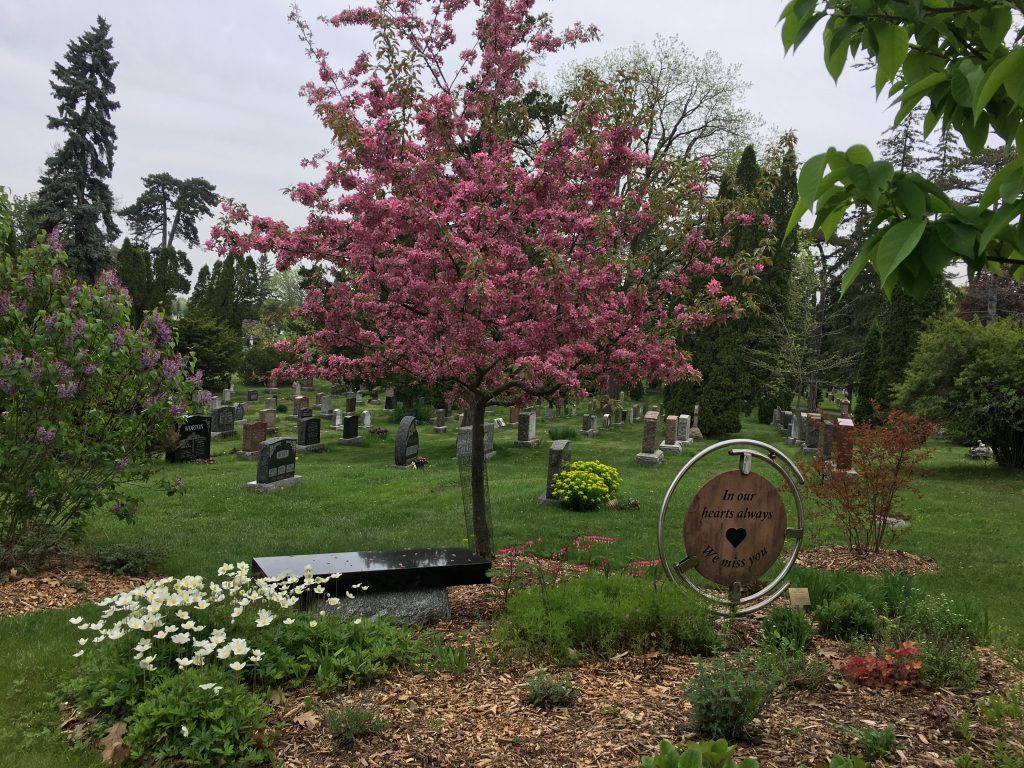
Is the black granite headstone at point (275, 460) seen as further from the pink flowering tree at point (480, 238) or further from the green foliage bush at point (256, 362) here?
the green foliage bush at point (256, 362)

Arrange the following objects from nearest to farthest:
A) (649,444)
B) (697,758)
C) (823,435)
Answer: (697,758) < (823,435) < (649,444)

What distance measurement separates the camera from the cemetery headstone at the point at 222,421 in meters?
21.4

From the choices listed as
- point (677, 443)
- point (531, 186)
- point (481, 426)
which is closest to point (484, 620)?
point (481, 426)

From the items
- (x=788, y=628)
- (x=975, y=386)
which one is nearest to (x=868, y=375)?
(x=975, y=386)

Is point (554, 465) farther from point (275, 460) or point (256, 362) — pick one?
point (256, 362)

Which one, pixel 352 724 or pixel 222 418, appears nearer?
pixel 352 724

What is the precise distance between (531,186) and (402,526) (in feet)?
18.1

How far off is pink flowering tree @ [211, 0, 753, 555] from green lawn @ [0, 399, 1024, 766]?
2.56 metres

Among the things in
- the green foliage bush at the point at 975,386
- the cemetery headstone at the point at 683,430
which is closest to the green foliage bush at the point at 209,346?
the cemetery headstone at the point at 683,430

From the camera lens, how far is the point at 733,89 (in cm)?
3775

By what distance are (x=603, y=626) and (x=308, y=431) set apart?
16203 millimetres

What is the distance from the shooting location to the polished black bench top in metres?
5.38

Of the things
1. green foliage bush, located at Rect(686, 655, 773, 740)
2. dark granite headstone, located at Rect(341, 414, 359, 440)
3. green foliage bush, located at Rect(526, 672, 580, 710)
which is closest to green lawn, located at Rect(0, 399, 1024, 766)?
green foliage bush, located at Rect(526, 672, 580, 710)

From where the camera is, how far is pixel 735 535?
5.54 m
